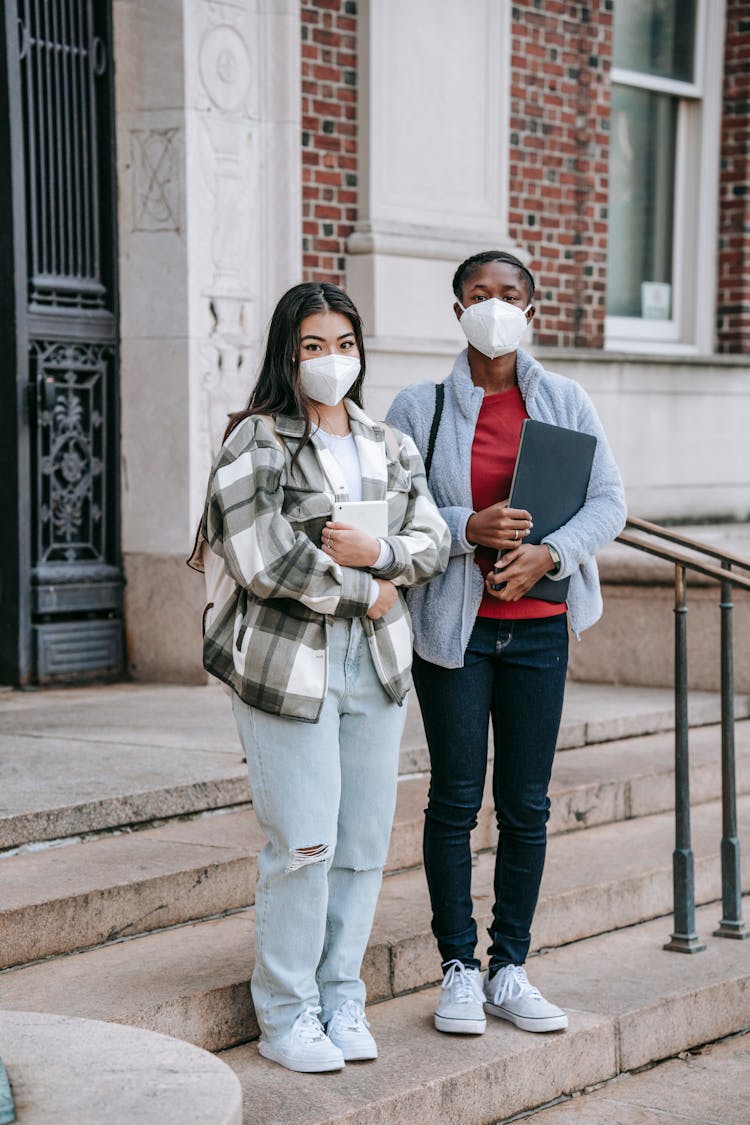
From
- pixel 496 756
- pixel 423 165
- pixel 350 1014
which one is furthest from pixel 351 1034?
pixel 423 165

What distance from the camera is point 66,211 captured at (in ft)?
23.1

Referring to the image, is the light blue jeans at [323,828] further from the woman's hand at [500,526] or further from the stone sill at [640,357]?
the stone sill at [640,357]

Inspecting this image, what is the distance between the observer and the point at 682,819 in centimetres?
508

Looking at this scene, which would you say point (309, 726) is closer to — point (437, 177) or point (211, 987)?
point (211, 987)

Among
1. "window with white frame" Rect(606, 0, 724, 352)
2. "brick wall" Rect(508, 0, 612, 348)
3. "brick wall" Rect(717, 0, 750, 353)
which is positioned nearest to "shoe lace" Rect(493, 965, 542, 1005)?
"brick wall" Rect(508, 0, 612, 348)

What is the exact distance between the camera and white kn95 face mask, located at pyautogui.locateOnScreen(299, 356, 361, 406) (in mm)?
3645

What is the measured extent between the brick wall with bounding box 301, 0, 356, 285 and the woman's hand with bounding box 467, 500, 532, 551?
12.9ft

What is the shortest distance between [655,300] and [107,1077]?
25.8 feet

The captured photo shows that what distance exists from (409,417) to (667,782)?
2.65 metres

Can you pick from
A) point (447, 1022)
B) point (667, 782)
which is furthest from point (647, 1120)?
point (667, 782)

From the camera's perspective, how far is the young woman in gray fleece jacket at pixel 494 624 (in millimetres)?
3980

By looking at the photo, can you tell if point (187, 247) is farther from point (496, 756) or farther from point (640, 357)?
point (496, 756)

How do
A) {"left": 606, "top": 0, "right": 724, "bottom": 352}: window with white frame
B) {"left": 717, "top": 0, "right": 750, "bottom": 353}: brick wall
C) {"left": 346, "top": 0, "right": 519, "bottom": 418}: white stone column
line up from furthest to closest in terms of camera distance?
1. {"left": 717, "top": 0, "right": 750, "bottom": 353}: brick wall
2. {"left": 606, "top": 0, "right": 724, "bottom": 352}: window with white frame
3. {"left": 346, "top": 0, "right": 519, "bottom": 418}: white stone column

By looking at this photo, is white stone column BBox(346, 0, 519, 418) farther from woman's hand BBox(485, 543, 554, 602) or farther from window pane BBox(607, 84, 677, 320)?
woman's hand BBox(485, 543, 554, 602)
